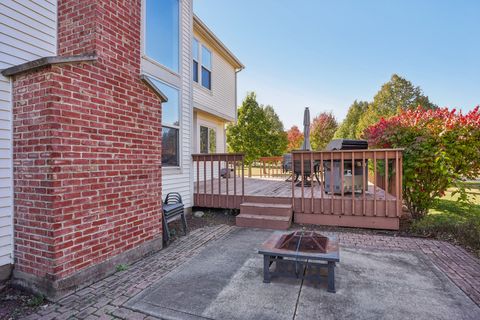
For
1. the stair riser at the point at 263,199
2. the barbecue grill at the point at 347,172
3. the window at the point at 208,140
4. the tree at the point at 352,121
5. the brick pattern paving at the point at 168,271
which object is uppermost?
the tree at the point at 352,121

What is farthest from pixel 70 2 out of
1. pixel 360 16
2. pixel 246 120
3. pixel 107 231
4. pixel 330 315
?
pixel 246 120

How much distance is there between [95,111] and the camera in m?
2.68

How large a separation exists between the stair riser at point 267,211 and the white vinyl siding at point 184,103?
1.54m

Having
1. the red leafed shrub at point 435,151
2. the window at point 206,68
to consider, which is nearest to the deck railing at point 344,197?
the red leafed shrub at point 435,151

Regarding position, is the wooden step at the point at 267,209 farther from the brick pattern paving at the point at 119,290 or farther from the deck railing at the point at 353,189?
the brick pattern paving at the point at 119,290

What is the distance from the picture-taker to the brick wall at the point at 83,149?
2293 mm

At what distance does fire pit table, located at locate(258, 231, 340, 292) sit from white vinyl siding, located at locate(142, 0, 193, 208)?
3251 mm

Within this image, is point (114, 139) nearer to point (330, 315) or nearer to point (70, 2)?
point (70, 2)

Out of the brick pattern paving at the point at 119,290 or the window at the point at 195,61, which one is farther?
the window at the point at 195,61

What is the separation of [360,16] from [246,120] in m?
9.04

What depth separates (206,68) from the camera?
28.8 feet

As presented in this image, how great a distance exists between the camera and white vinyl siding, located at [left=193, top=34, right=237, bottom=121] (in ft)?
27.0

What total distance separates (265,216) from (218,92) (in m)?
6.16

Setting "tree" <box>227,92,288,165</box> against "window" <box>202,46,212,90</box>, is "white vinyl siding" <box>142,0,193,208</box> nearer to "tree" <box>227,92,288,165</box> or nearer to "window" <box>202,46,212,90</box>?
"window" <box>202,46,212,90</box>
